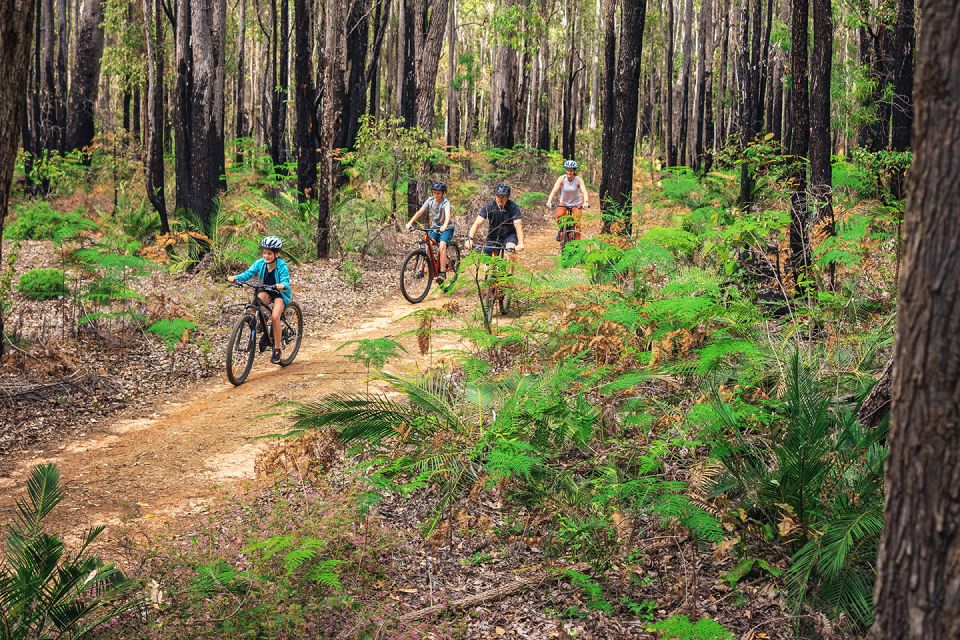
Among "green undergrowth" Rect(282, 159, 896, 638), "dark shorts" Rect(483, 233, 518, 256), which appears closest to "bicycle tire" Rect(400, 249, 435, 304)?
"dark shorts" Rect(483, 233, 518, 256)

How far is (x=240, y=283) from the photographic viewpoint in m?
9.47

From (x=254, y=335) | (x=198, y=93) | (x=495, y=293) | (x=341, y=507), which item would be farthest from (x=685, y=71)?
(x=341, y=507)

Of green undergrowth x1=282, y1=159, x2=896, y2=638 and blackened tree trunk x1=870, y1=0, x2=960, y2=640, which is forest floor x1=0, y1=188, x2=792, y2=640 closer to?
green undergrowth x1=282, y1=159, x2=896, y2=638

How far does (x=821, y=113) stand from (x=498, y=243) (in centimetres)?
475

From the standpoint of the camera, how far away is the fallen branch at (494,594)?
4691mm

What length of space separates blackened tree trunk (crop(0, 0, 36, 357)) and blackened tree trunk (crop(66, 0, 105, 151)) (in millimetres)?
18179

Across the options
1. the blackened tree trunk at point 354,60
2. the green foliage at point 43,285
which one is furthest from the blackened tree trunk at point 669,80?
the green foliage at point 43,285

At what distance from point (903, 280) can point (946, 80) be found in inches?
22.9

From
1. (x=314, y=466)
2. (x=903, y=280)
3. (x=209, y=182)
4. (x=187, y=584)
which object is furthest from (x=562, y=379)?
(x=209, y=182)

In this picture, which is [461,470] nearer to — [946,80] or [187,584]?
[187,584]

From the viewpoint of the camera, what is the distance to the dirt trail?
19.9 feet

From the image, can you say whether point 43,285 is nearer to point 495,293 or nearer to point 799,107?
point 495,293

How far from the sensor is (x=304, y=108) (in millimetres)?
17719

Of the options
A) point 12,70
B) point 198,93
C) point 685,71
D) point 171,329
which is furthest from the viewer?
point 685,71
